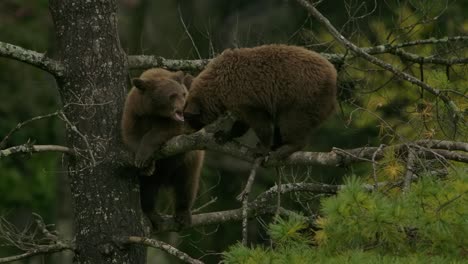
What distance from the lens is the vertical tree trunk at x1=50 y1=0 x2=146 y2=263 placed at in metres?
8.05

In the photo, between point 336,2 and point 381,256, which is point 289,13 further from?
point 381,256

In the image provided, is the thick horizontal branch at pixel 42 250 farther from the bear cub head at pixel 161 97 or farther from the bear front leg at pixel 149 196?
the bear cub head at pixel 161 97

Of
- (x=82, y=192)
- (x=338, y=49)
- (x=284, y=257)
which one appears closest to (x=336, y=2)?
(x=338, y=49)

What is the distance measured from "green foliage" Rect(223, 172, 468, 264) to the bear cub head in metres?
2.99

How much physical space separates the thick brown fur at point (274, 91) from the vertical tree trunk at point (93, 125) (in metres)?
0.97

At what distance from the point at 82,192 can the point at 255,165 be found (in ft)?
5.45

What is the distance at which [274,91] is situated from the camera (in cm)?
836

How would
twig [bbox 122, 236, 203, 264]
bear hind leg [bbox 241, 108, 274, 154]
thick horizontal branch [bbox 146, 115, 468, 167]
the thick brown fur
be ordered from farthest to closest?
bear hind leg [bbox 241, 108, 274, 154]
the thick brown fur
twig [bbox 122, 236, 203, 264]
thick horizontal branch [bbox 146, 115, 468, 167]

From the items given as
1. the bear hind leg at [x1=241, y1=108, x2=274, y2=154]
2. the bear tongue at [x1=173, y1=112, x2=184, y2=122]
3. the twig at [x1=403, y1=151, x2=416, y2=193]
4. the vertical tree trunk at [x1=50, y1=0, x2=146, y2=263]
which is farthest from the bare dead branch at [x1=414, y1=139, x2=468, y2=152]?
the vertical tree trunk at [x1=50, y1=0, x2=146, y2=263]

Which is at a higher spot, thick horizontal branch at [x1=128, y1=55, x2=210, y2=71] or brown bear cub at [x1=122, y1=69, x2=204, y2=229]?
thick horizontal branch at [x1=128, y1=55, x2=210, y2=71]

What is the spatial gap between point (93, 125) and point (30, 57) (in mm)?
723

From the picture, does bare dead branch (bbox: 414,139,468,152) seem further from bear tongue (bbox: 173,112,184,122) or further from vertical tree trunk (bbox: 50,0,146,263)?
vertical tree trunk (bbox: 50,0,146,263)

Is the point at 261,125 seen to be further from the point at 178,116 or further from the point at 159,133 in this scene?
the point at 159,133

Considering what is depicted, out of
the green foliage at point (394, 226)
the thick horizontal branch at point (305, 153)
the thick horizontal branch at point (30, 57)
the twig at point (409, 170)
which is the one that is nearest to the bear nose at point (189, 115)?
the thick horizontal branch at point (305, 153)
